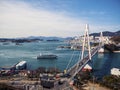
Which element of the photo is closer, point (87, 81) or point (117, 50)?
point (87, 81)

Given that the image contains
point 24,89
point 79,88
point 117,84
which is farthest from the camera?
point 117,84

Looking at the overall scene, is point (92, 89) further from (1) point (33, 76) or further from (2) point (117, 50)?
(2) point (117, 50)

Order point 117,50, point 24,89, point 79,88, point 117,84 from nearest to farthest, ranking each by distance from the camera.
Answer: point 24,89
point 79,88
point 117,84
point 117,50

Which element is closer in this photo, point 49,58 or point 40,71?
point 40,71

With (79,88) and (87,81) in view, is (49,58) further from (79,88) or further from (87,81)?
(79,88)

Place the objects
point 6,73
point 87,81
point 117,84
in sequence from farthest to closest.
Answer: point 6,73
point 87,81
point 117,84

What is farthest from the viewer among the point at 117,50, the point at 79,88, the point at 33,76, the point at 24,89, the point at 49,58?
the point at 117,50

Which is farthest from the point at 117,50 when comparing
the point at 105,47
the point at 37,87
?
the point at 37,87

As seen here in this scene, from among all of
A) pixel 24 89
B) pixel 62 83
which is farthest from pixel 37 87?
pixel 62 83

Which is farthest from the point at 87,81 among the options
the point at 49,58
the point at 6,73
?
the point at 49,58
